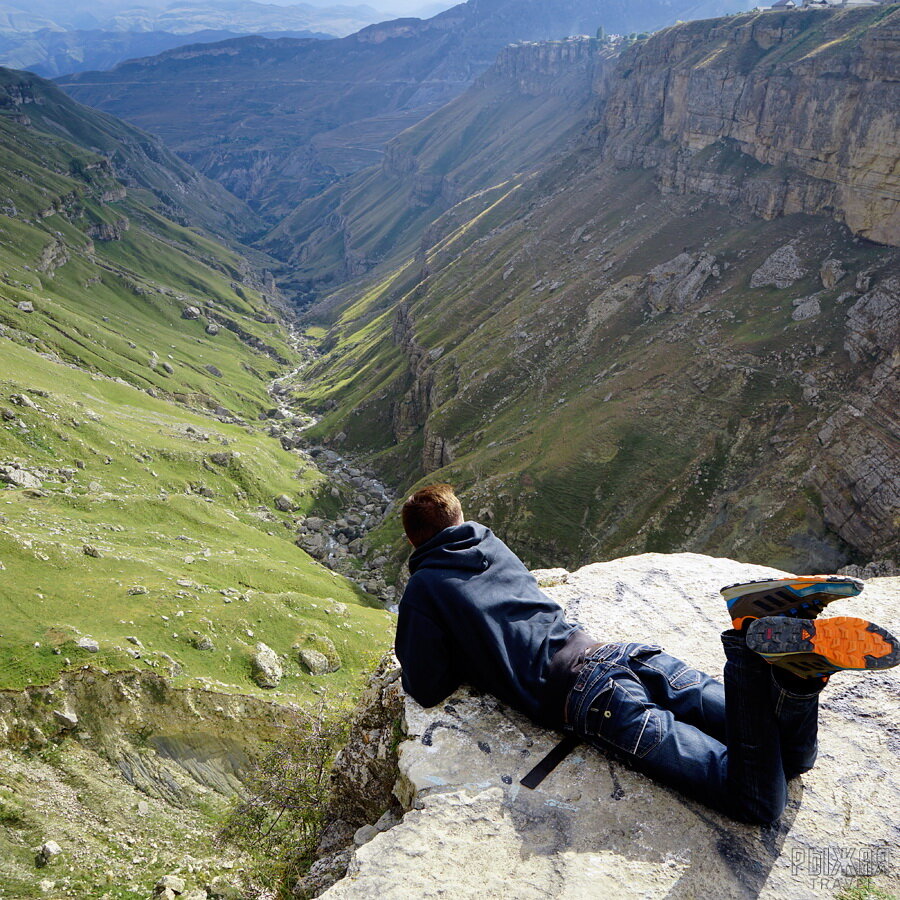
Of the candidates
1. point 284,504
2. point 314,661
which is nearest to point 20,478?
point 314,661

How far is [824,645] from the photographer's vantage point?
662cm

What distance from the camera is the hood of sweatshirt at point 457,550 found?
356 inches

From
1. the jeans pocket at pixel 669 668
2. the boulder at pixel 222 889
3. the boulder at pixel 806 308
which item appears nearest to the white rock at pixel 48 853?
the boulder at pixel 222 889

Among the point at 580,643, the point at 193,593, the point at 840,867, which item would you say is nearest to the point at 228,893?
the point at 580,643

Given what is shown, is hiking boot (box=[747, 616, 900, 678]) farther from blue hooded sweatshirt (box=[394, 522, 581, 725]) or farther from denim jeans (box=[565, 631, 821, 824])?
blue hooded sweatshirt (box=[394, 522, 581, 725])

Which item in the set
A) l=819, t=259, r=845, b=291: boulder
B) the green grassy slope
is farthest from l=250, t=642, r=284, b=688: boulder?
l=819, t=259, r=845, b=291: boulder

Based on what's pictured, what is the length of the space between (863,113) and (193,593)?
98364 mm

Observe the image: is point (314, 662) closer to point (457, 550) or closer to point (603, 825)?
point (457, 550)

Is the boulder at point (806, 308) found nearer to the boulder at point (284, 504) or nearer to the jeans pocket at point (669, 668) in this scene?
the boulder at point (284, 504)

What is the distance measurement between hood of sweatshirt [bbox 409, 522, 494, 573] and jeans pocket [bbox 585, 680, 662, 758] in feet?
8.12

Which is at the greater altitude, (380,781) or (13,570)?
(380,781)

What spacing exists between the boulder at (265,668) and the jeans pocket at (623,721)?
36.6m

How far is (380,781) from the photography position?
10.6m

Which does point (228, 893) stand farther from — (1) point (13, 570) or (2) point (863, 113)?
(2) point (863, 113)
